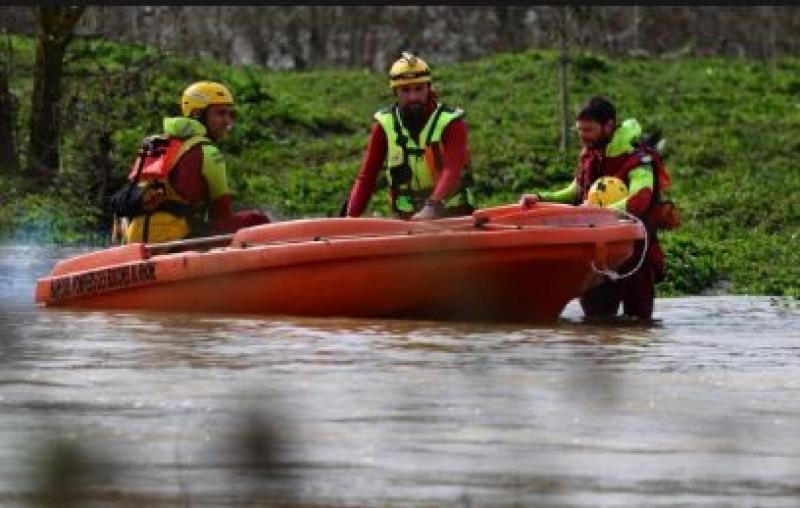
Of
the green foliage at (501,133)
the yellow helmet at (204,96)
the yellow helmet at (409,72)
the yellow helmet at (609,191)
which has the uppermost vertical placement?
the yellow helmet at (409,72)

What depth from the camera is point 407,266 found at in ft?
40.4

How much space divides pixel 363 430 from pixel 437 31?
2712cm

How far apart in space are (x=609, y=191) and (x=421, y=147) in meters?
1.12

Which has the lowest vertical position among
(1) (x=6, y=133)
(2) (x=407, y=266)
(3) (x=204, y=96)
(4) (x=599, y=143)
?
(2) (x=407, y=266)

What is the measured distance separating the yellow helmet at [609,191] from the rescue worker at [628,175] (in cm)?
4

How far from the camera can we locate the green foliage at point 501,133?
18391 mm

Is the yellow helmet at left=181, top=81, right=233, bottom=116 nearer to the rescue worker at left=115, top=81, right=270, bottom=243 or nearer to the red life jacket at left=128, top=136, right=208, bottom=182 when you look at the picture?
the rescue worker at left=115, top=81, right=270, bottom=243

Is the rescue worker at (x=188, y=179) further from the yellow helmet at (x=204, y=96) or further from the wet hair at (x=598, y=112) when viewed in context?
the wet hair at (x=598, y=112)

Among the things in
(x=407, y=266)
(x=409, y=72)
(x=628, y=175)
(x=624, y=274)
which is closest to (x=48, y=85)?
(x=409, y=72)

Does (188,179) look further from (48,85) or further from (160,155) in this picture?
(48,85)

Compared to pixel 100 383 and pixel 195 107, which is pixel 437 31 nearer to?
pixel 195 107

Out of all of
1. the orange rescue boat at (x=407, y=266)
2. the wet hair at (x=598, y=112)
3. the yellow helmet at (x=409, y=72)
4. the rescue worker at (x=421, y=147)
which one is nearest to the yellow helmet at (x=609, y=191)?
the wet hair at (x=598, y=112)

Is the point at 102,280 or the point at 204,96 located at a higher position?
the point at 204,96

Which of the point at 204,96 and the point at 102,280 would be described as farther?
the point at 204,96
